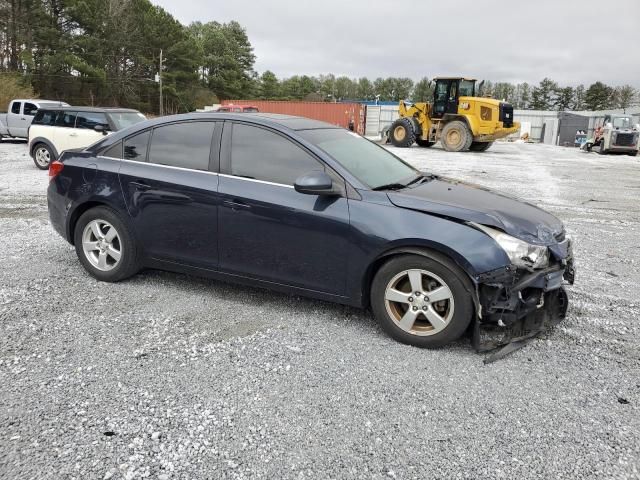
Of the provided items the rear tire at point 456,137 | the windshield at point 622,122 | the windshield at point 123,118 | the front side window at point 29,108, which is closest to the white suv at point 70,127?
the windshield at point 123,118

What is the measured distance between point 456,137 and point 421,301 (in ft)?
66.2

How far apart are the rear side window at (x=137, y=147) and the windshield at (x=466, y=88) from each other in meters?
19.9

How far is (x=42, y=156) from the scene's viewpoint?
12.7 metres

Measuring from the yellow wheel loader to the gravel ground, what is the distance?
18.2 meters

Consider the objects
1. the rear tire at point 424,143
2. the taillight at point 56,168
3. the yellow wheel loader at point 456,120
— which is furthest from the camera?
the rear tire at point 424,143

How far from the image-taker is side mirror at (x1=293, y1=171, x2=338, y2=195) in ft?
11.7

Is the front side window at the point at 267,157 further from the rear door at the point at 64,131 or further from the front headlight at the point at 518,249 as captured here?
the rear door at the point at 64,131

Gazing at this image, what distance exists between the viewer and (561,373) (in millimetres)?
3213

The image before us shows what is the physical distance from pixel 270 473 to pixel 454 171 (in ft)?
43.9

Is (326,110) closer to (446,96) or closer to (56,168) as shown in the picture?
(446,96)

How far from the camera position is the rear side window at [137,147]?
→ 175 inches

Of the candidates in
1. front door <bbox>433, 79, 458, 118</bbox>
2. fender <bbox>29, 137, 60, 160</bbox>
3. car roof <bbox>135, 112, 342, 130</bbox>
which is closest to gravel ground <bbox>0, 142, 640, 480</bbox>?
car roof <bbox>135, 112, 342, 130</bbox>

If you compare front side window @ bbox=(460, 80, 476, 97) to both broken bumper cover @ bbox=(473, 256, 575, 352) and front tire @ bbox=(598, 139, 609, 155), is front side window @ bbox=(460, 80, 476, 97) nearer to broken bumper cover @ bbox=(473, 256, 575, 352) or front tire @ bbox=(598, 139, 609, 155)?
front tire @ bbox=(598, 139, 609, 155)

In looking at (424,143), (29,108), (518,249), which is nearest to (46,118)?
(29,108)
